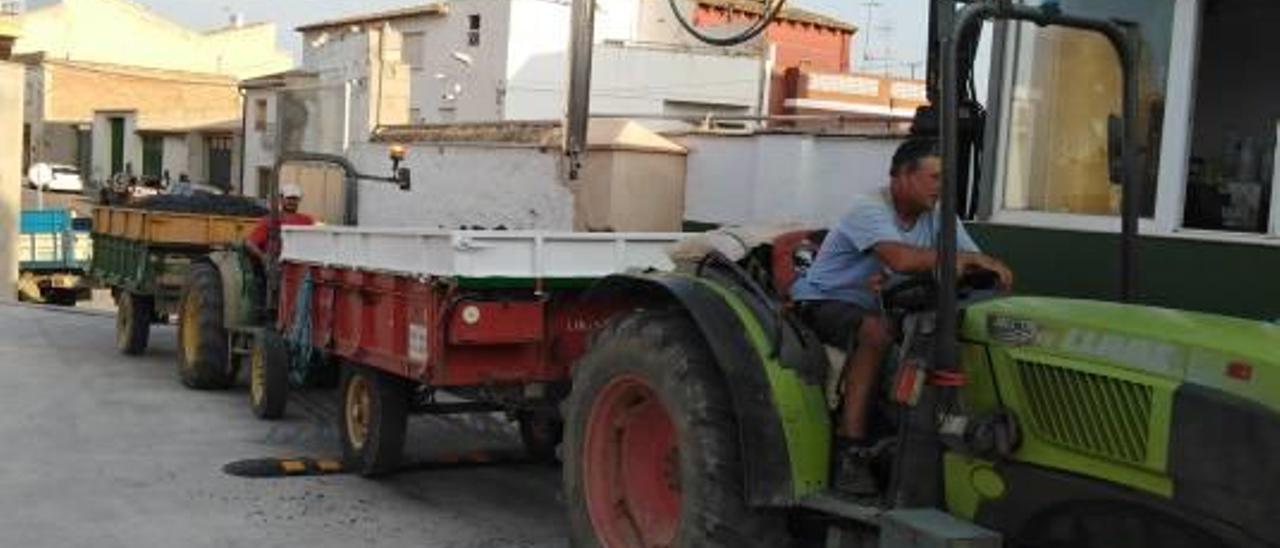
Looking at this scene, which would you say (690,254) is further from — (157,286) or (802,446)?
(157,286)

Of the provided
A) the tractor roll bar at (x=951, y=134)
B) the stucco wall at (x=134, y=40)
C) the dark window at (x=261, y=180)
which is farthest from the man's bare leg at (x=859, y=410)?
the stucco wall at (x=134, y=40)

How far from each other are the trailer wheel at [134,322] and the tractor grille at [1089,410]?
36.3ft

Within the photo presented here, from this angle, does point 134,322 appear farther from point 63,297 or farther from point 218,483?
point 63,297

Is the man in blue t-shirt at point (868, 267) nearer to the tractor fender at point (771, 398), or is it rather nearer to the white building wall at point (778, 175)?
the tractor fender at point (771, 398)

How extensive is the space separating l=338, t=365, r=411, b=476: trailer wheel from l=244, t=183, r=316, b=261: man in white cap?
9.56ft

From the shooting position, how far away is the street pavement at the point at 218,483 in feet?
22.4

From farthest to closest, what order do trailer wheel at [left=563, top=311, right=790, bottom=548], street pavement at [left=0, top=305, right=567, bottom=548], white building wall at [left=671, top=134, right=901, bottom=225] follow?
white building wall at [left=671, top=134, right=901, bottom=225]
street pavement at [left=0, top=305, right=567, bottom=548]
trailer wheel at [left=563, top=311, right=790, bottom=548]

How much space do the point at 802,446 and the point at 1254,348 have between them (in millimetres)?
1425

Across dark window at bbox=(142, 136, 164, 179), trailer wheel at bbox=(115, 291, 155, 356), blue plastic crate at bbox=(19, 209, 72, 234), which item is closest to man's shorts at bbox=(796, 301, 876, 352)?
trailer wheel at bbox=(115, 291, 155, 356)

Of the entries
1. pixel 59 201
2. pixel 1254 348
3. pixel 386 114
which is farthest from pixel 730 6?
pixel 1254 348

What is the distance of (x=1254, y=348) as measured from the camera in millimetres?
3629

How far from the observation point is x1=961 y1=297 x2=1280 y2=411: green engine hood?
357 centimetres

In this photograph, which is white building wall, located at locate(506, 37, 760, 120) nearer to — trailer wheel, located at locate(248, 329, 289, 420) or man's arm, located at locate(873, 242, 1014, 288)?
trailer wheel, located at locate(248, 329, 289, 420)

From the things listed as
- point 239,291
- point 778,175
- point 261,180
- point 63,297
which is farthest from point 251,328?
point 261,180
